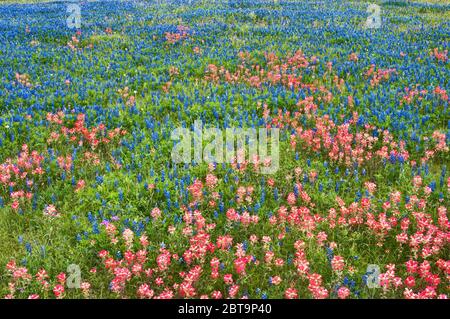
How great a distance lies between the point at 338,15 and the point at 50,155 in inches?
684

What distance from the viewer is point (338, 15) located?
21.2 m

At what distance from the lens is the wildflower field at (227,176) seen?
5.10 meters

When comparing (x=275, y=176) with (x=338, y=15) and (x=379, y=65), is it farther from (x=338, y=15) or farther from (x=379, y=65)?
(x=338, y=15)

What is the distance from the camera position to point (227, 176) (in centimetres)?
696

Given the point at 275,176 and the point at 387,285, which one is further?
the point at 275,176

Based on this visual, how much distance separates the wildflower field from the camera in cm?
510

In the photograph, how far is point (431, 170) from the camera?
7262mm

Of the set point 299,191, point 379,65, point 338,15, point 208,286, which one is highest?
point 338,15

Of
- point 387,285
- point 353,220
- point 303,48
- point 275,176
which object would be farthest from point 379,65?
point 387,285

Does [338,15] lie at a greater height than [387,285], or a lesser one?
greater

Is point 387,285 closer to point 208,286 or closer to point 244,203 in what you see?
point 208,286
